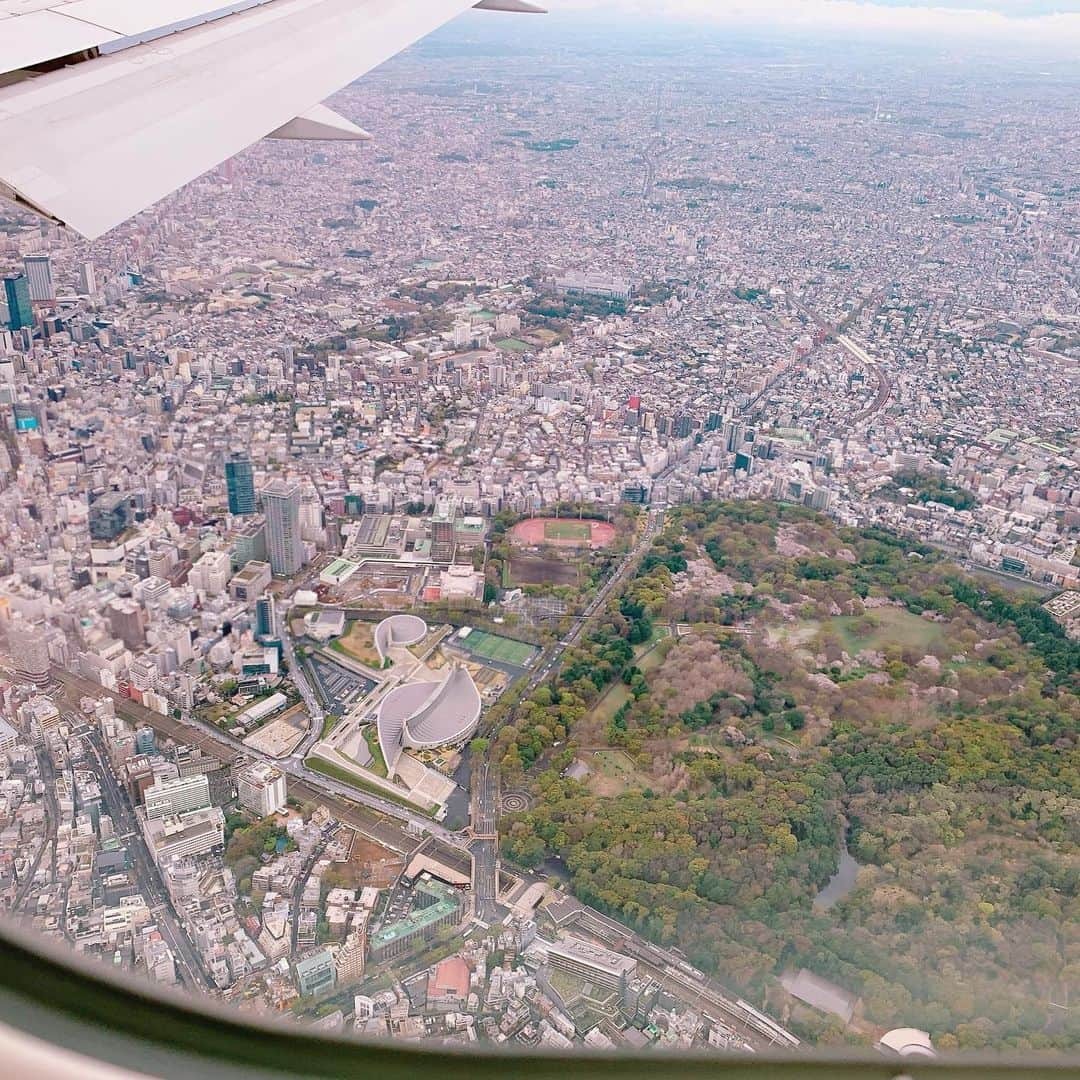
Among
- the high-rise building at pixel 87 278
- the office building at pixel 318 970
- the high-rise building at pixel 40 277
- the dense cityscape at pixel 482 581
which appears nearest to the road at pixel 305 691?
the dense cityscape at pixel 482 581

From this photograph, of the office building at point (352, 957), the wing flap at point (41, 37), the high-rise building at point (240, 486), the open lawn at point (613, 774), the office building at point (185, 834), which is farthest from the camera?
the high-rise building at point (240, 486)

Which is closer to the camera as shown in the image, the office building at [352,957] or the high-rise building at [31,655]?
the office building at [352,957]

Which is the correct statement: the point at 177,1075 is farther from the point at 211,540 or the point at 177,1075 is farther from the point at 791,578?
the point at 791,578

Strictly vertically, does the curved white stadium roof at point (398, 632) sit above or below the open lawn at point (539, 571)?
above

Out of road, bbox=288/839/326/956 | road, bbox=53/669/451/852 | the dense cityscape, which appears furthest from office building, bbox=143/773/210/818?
road, bbox=288/839/326/956

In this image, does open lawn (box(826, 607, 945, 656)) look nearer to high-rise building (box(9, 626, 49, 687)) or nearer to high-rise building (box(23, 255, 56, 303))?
high-rise building (box(9, 626, 49, 687))

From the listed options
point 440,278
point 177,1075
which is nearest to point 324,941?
point 177,1075

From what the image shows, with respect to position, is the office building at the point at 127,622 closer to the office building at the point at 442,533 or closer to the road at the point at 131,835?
the road at the point at 131,835
